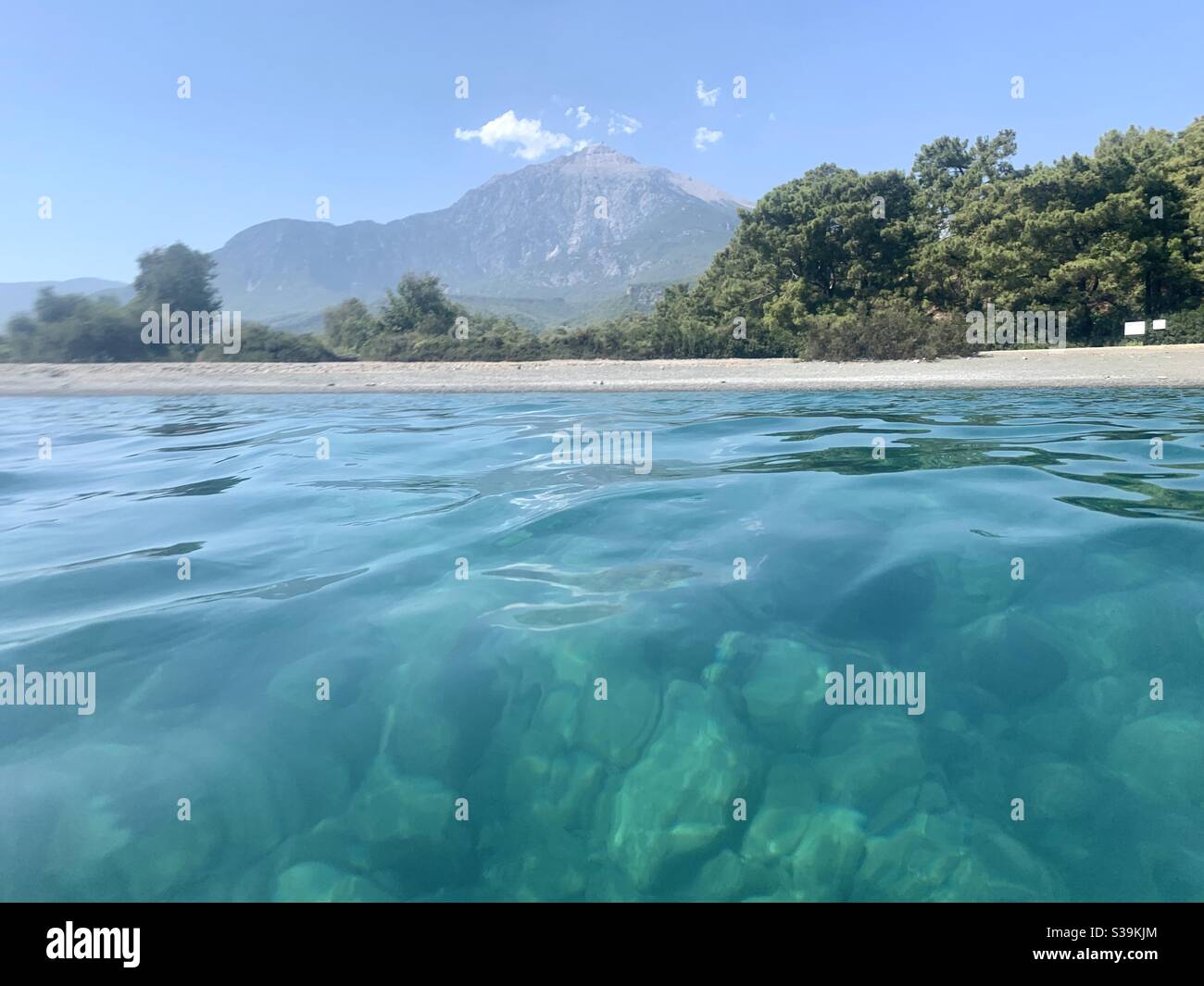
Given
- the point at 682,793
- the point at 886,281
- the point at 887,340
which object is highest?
the point at 886,281

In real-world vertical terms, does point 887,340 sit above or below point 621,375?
above

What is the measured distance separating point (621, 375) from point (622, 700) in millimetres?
17113

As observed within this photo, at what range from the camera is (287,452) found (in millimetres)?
7988

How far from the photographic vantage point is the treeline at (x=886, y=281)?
25.9 metres

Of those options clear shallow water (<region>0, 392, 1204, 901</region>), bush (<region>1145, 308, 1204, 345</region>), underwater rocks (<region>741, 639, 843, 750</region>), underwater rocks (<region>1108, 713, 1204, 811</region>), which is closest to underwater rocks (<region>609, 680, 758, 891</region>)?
clear shallow water (<region>0, 392, 1204, 901</region>)

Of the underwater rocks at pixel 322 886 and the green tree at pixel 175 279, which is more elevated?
the green tree at pixel 175 279

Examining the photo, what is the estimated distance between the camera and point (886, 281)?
29.5 metres

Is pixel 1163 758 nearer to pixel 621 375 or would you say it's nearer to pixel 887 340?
pixel 621 375

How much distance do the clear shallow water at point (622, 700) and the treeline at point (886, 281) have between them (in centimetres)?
1895

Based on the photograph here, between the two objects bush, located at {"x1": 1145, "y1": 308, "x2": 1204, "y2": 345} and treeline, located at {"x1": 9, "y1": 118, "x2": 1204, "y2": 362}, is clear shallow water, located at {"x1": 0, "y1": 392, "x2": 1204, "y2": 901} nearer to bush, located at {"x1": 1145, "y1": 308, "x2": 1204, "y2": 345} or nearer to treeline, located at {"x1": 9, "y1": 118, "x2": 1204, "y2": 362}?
treeline, located at {"x1": 9, "y1": 118, "x2": 1204, "y2": 362}

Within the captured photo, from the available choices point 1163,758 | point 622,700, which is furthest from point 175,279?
point 1163,758

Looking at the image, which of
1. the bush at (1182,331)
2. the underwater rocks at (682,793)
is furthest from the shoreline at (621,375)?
the underwater rocks at (682,793)

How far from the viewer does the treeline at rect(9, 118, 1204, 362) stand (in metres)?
25.9

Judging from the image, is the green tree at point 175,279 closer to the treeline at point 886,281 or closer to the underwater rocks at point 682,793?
the treeline at point 886,281
